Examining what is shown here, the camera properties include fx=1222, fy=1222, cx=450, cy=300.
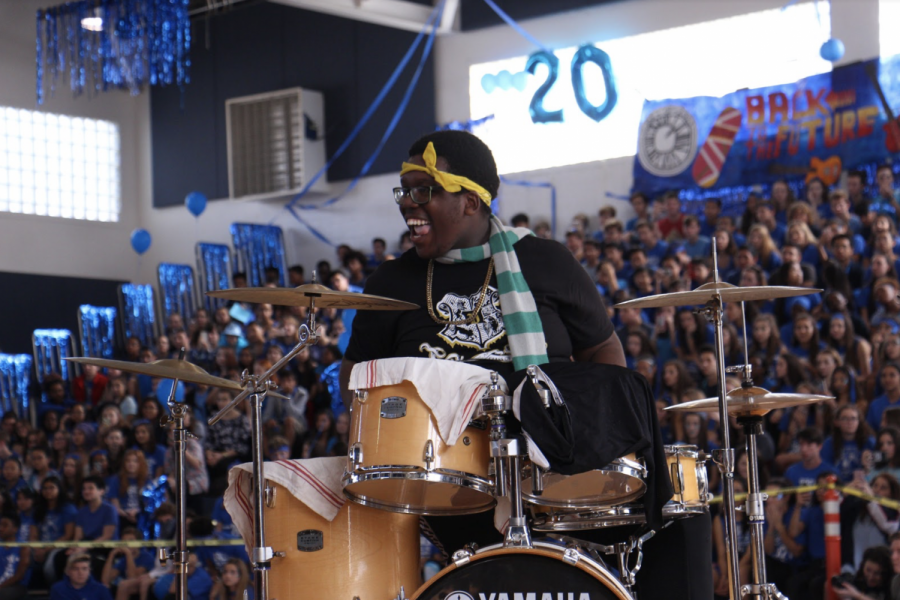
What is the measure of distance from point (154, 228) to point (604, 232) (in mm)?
7251

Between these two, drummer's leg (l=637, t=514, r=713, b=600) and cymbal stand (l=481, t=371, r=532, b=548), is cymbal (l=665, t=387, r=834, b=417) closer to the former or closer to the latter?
drummer's leg (l=637, t=514, r=713, b=600)

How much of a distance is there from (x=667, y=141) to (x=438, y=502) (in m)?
8.64

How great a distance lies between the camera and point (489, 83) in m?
12.9

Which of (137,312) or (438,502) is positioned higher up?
(137,312)

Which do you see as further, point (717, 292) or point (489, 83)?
point (489, 83)

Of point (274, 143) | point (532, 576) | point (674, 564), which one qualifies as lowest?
point (674, 564)

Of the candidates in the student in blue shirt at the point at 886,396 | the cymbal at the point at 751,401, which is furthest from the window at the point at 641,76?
the cymbal at the point at 751,401

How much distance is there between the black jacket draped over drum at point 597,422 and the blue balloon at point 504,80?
9444 mm

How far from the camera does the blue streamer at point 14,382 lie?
1355cm

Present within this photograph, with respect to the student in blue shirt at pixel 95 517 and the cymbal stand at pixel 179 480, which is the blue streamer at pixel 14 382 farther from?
the cymbal stand at pixel 179 480

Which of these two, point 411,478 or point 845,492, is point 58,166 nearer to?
point 845,492

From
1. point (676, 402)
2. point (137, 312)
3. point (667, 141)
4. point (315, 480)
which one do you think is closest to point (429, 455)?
point (315, 480)

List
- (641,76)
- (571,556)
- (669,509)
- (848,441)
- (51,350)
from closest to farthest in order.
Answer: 1. (571,556)
2. (669,509)
3. (848,441)
4. (641,76)
5. (51,350)

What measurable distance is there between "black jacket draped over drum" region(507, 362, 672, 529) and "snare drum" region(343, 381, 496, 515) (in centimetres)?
21
